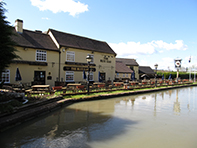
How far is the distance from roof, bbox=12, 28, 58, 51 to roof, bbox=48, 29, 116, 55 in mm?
1051

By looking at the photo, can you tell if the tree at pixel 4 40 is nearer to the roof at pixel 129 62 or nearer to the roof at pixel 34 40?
the roof at pixel 34 40

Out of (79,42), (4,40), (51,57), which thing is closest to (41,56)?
(51,57)

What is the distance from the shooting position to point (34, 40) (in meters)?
18.0

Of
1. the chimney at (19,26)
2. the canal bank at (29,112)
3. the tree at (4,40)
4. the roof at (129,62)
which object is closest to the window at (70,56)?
the chimney at (19,26)

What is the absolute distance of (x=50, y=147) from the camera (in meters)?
4.99

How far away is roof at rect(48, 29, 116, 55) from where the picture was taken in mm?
20447

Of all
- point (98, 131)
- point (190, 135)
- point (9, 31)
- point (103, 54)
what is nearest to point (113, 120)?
point (98, 131)

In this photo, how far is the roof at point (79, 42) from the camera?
2045cm

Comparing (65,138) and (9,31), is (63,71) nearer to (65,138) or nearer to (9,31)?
(9,31)

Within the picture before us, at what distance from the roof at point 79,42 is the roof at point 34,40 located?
1.05m

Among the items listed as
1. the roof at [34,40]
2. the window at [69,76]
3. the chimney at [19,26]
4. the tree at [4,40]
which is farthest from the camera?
the window at [69,76]

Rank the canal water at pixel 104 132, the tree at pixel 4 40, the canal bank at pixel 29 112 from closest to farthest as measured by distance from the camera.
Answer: the canal water at pixel 104 132, the canal bank at pixel 29 112, the tree at pixel 4 40

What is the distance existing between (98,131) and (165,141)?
2513 mm

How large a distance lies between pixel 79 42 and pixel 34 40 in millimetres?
6647
